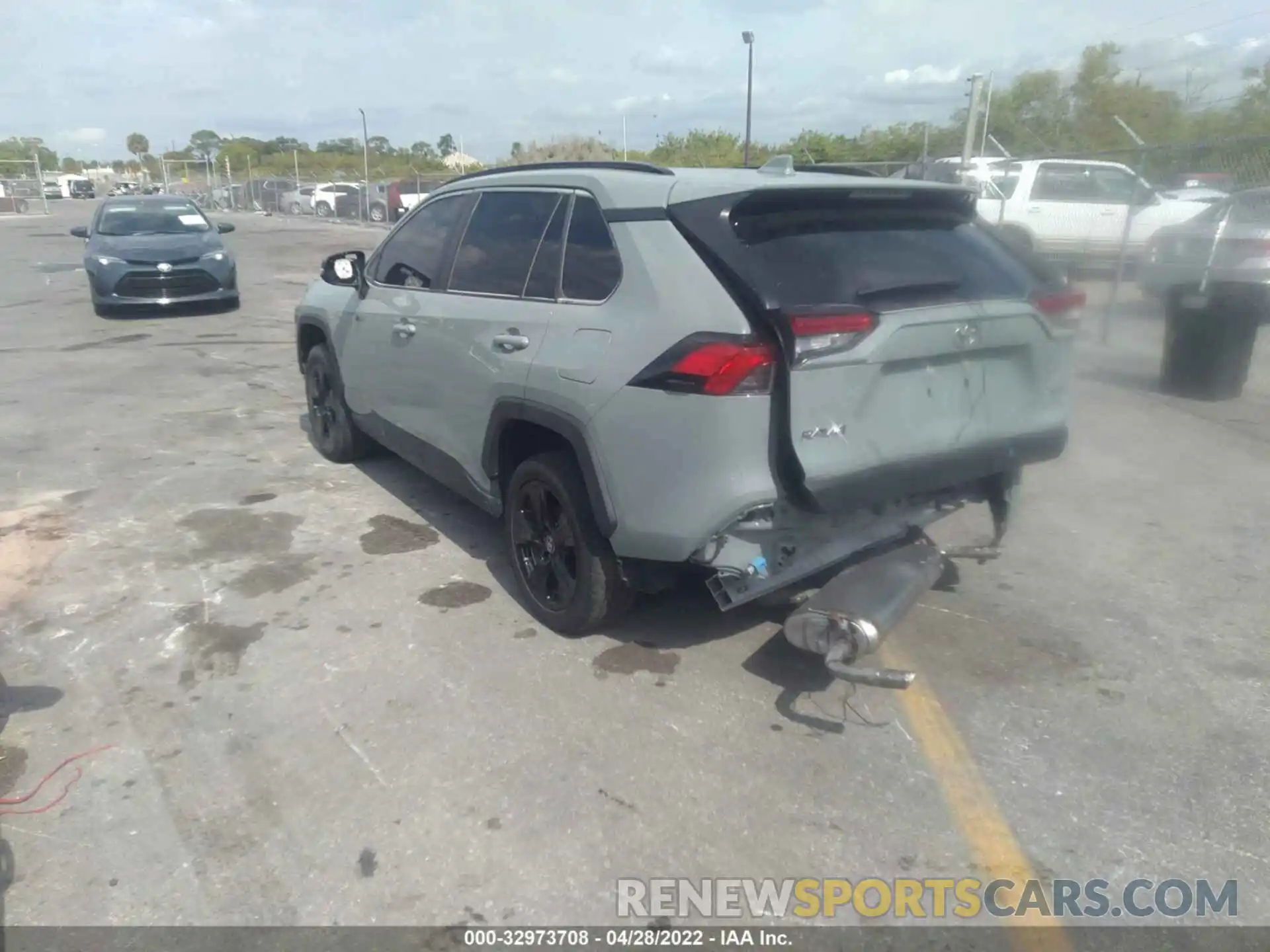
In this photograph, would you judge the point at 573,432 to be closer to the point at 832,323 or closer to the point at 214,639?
the point at 832,323

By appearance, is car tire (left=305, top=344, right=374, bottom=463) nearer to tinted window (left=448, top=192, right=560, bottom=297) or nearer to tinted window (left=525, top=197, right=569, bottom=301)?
tinted window (left=448, top=192, right=560, bottom=297)

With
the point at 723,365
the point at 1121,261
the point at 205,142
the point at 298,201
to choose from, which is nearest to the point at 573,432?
the point at 723,365

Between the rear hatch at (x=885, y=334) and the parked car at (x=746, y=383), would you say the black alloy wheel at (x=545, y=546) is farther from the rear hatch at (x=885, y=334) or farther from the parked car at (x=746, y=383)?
the rear hatch at (x=885, y=334)

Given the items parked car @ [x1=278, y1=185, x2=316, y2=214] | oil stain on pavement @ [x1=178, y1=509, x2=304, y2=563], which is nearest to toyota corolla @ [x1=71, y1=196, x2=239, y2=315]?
oil stain on pavement @ [x1=178, y1=509, x2=304, y2=563]

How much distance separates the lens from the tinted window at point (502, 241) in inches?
171

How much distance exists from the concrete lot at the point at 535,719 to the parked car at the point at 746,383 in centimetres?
40

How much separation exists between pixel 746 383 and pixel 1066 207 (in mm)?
14159

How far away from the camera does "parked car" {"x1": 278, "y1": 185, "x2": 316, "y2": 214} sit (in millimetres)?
44656

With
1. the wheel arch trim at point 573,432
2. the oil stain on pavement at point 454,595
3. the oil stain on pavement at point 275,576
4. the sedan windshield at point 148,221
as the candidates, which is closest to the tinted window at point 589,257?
the wheel arch trim at point 573,432

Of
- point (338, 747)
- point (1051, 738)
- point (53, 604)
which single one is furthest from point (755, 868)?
point (53, 604)

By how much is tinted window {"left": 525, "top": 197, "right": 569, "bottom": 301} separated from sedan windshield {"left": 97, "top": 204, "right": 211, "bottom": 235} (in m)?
11.9

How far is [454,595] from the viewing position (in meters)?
4.73

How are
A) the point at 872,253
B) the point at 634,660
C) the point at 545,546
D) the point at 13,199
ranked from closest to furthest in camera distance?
the point at 872,253 → the point at 634,660 → the point at 545,546 → the point at 13,199

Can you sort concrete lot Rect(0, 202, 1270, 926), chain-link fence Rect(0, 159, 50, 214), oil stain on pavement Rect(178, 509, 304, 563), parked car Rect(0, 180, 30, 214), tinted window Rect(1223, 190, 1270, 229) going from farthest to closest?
parked car Rect(0, 180, 30, 214), chain-link fence Rect(0, 159, 50, 214), tinted window Rect(1223, 190, 1270, 229), oil stain on pavement Rect(178, 509, 304, 563), concrete lot Rect(0, 202, 1270, 926)
